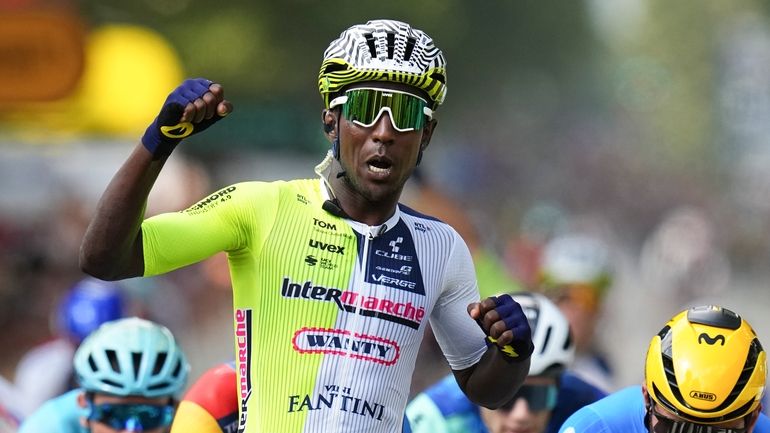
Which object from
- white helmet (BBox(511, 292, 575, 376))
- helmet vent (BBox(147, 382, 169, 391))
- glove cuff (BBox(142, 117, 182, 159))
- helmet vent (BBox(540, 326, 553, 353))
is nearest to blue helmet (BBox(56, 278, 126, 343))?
helmet vent (BBox(147, 382, 169, 391))

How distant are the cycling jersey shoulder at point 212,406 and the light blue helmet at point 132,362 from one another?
1048mm

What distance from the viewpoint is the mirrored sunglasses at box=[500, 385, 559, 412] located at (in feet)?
24.2

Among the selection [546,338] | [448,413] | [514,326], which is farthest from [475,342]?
[546,338]

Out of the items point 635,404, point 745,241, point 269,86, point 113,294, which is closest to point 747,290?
point 745,241

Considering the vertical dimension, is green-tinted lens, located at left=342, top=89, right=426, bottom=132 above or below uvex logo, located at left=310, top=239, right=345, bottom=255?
above

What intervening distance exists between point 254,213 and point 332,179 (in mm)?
354

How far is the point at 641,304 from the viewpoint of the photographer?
1115 inches

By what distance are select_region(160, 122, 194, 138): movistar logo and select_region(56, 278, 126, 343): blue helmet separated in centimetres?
611

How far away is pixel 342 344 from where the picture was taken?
16.5 ft

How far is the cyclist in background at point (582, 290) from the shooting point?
35.7 feet

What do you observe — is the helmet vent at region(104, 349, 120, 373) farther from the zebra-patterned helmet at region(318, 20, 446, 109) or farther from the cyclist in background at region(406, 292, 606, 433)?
the zebra-patterned helmet at region(318, 20, 446, 109)

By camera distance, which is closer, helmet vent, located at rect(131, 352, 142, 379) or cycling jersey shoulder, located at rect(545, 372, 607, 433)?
helmet vent, located at rect(131, 352, 142, 379)

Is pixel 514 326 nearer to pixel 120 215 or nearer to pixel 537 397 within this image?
pixel 120 215

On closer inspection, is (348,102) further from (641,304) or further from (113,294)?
(641,304)
